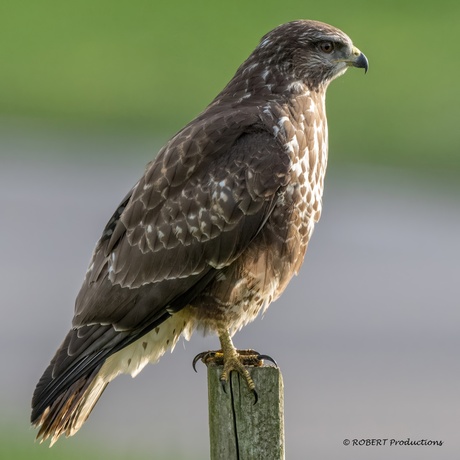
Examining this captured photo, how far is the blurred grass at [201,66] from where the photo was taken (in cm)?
1858

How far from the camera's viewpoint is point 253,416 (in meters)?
5.72

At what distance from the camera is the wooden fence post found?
567cm

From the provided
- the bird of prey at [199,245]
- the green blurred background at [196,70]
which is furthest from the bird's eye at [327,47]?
the green blurred background at [196,70]

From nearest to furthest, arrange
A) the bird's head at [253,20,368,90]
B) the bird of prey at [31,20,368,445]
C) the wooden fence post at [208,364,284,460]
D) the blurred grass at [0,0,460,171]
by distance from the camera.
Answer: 1. the wooden fence post at [208,364,284,460]
2. the bird of prey at [31,20,368,445]
3. the bird's head at [253,20,368,90]
4. the blurred grass at [0,0,460,171]

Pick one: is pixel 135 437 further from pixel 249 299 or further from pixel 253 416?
pixel 253 416

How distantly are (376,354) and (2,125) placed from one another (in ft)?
24.8

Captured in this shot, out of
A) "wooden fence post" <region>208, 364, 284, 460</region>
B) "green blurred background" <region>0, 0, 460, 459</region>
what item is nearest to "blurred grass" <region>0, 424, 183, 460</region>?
Answer: "wooden fence post" <region>208, 364, 284, 460</region>

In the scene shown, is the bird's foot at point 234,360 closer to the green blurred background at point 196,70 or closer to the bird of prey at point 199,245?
the bird of prey at point 199,245

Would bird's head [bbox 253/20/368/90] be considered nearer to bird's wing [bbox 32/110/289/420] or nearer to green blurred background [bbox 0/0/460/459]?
bird's wing [bbox 32/110/289/420]

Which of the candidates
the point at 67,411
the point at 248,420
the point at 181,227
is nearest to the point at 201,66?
the point at 181,227

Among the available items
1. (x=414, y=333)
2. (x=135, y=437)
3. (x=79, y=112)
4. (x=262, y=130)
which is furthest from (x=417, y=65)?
(x=262, y=130)

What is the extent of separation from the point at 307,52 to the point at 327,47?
111 mm

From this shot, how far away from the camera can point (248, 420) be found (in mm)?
5719

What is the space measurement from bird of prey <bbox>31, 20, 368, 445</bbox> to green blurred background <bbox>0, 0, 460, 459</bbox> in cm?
942
